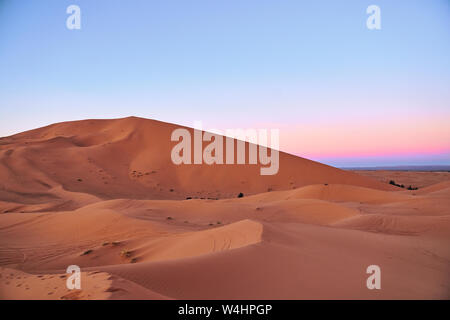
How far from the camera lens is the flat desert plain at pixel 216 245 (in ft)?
11.6

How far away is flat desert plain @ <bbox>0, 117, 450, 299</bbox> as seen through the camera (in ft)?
11.6

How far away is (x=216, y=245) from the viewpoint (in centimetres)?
587

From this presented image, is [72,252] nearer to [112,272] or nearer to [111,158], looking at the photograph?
[112,272]

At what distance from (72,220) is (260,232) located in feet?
21.6

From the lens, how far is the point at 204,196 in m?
21.6

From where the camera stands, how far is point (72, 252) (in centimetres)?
698
